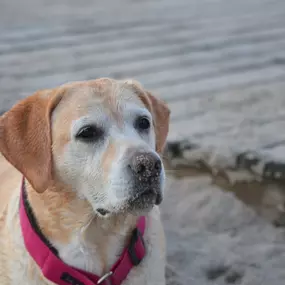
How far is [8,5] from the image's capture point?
6816 mm

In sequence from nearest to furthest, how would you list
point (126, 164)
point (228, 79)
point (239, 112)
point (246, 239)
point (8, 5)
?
point (126, 164) → point (246, 239) → point (239, 112) → point (228, 79) → point (8, 5)

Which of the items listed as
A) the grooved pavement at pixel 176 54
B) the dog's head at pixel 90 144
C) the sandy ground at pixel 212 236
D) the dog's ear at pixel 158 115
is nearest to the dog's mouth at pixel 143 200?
the dog's head at pixel 90 144

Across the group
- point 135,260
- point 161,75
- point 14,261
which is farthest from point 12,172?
point 161,75

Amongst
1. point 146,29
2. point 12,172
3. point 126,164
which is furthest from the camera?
point 146,29

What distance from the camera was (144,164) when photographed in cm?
224

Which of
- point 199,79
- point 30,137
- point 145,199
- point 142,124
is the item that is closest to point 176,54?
point 199,79

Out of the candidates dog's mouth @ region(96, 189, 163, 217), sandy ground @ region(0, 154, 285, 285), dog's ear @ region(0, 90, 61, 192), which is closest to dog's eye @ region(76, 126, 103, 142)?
dog's ear @ region(0, 90, 61, 192)

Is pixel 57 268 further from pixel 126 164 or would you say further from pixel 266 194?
pixel 266 194

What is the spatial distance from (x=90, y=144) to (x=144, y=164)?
0.26m

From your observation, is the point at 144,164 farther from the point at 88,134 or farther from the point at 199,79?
the point at 199,79

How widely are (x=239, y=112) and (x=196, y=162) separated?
0.58 meters

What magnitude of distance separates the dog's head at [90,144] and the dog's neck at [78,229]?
0.08m

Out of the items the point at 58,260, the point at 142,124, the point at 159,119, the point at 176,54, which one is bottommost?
the point at 176,54

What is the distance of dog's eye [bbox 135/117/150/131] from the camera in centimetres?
252
